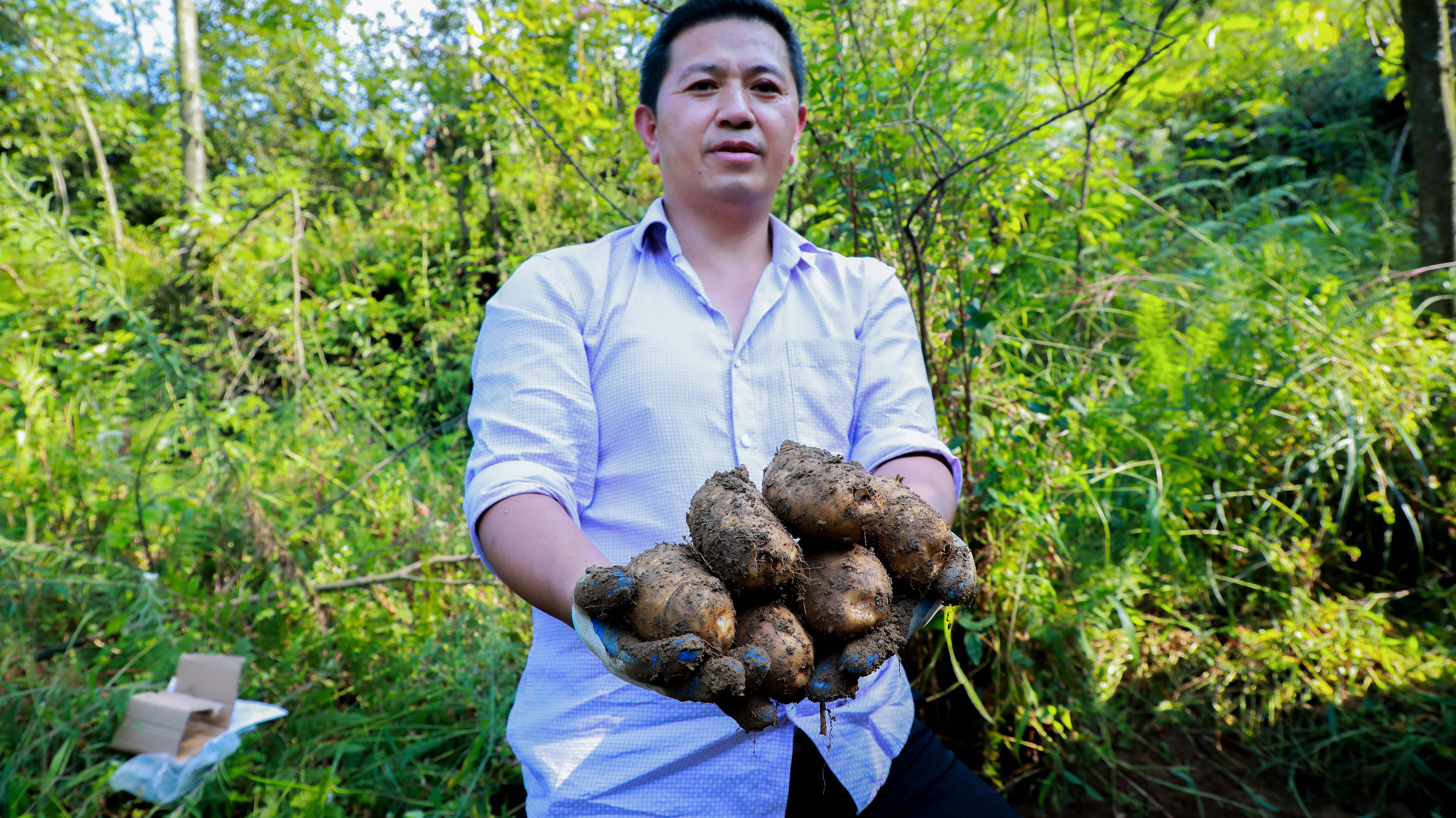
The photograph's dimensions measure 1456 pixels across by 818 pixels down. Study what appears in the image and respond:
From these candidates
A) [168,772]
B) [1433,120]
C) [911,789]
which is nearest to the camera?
[911,789]

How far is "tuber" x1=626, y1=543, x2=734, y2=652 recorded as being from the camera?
0.98 meters

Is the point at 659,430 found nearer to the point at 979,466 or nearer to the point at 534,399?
the point at 534,399

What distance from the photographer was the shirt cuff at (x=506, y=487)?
1.34m

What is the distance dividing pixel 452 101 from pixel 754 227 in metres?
4.08

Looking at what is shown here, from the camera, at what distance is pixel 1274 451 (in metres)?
2.88

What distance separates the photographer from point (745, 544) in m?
1.06

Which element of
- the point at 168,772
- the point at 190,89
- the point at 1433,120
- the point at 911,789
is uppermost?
the point at 190,89

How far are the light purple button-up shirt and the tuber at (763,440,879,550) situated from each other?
0.35 m

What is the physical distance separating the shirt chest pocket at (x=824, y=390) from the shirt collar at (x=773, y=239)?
220 mm

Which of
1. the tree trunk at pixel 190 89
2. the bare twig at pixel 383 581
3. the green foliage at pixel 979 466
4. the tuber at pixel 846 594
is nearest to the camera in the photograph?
the tuber at pixel 846 594

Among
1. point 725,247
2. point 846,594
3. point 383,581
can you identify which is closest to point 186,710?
point 383,581

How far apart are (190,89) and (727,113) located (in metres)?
7.76

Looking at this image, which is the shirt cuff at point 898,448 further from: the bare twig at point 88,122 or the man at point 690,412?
the bare twig at point 88,122

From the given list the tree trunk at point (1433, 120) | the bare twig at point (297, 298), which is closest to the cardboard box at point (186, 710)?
the bare twig at point (297, 298)
